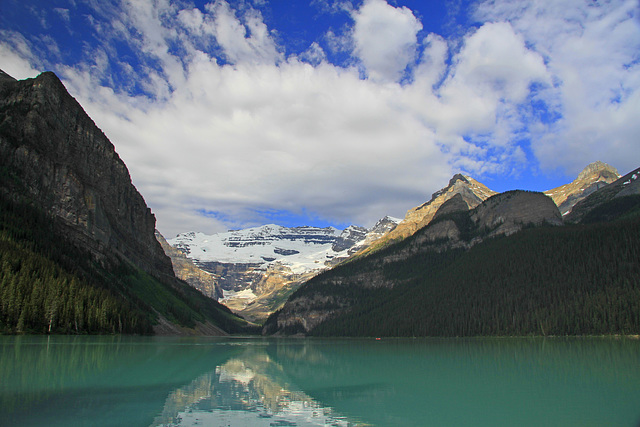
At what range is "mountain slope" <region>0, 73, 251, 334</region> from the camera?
92.7 m

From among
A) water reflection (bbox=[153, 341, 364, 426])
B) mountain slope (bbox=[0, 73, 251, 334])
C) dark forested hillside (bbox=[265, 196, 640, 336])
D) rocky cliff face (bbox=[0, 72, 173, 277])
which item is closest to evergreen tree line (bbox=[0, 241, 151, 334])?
mountain slope (bbox=[0, 73, 251, 334])

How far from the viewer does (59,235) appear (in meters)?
134

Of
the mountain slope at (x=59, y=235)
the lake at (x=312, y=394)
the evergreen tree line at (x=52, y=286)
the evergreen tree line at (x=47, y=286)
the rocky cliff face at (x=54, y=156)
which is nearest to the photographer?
the lake at (x=312, y=394)

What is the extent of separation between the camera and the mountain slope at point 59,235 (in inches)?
3649

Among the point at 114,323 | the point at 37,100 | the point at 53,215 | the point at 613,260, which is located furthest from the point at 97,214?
the point at 613,260

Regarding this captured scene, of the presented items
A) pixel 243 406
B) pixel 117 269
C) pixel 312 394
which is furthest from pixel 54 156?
pixel 243 406

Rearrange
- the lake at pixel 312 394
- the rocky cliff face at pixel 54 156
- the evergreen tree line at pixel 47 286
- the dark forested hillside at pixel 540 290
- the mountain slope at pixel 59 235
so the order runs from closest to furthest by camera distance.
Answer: the lake at pixel 312 394 < the evergreen tree line at pixel 47 286 < the mountain slope at pixel 59 235 < the dark forested hillside at pixel 540 290 < the rocky cliff face at pixel 54 156

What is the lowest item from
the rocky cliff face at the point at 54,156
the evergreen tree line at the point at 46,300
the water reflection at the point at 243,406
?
the water reflection at the point at 243,406

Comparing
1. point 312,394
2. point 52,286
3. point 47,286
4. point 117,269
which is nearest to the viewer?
point 312,394

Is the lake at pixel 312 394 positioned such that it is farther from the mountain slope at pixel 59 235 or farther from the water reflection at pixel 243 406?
the mountain slope at pixel 59 235

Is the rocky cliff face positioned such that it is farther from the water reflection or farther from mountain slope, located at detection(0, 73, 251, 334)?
the water reflection

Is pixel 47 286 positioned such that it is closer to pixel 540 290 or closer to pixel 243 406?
pixel 243 406

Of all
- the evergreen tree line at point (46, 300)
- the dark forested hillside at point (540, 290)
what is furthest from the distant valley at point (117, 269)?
the dark forested hillside at point (540, 290)

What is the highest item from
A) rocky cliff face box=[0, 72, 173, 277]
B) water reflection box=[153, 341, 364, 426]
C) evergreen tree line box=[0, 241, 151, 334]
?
rocky cliff face box=[0, 72, 173, 277]
